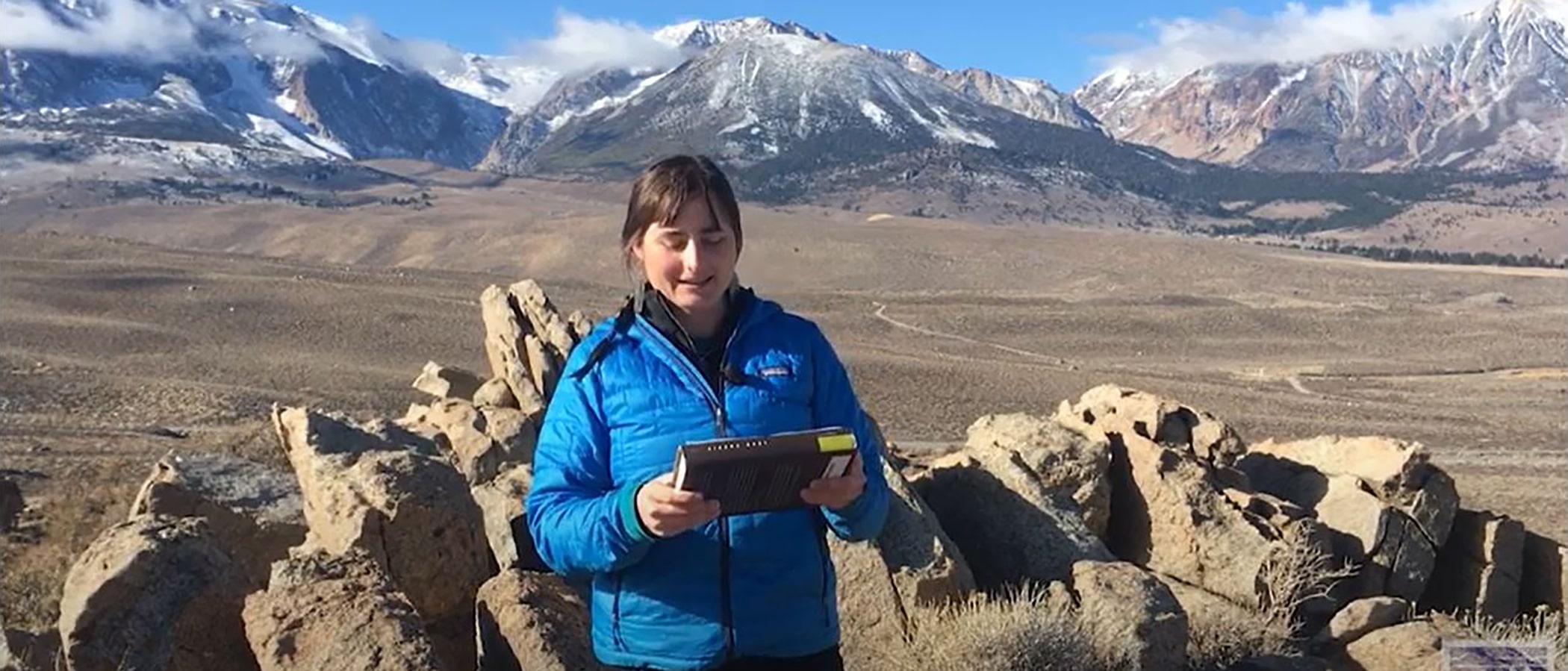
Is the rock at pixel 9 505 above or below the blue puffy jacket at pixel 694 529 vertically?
below

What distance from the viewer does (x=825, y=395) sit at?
3.97 metres

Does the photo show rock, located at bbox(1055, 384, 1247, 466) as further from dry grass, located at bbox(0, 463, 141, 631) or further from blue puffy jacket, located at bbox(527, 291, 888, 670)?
dry grass, located at bbox(0, 463, 141, 631)

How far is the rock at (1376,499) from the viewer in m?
8.69

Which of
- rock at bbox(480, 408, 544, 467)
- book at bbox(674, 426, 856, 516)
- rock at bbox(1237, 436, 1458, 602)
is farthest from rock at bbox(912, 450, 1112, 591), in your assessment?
book at bbox(674, 426, 856, 516)

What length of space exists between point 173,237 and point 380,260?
19018 mm

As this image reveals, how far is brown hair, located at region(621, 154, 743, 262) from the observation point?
3.84m

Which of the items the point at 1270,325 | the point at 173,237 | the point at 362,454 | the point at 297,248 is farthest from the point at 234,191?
the point at 362,454

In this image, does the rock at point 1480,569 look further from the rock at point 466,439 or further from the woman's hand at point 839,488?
the woman's hand at point 839,488

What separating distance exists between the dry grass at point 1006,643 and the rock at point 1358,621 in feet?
6.46

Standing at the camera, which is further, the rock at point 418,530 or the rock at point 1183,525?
the rock at point 1183,525

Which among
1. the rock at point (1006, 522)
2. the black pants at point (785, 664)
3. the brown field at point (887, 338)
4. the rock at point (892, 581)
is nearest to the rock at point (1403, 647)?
the rock at point (1006, 522)

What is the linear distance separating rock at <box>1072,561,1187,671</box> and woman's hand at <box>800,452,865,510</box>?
120 inches

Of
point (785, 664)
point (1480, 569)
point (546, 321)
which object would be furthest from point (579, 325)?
point (785, 664)

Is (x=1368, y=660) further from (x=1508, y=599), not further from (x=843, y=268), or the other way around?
(x=843, y=268)
